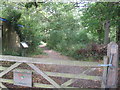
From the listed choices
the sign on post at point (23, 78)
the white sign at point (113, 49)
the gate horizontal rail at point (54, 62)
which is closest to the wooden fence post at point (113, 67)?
the white sign at point (113, 49)

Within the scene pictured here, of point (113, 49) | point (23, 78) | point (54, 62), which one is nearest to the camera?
point (113, 49)

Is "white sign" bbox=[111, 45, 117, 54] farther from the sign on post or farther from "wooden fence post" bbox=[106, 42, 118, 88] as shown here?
the sign on post

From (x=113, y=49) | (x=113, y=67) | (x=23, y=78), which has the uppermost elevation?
(x=113, y=49)

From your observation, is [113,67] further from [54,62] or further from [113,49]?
[54,62]

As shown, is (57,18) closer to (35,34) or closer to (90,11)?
(35,34)

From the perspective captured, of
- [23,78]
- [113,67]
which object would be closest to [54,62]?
[23,78]

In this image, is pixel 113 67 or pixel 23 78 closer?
pixel 113 67

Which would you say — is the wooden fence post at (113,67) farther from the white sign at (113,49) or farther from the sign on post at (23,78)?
the sign on post at (23,78)

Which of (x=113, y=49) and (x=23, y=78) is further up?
(x=113, y=49)

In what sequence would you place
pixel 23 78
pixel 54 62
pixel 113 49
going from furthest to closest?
pixel 23 78 → pixel 54 62 → pixel 113 49

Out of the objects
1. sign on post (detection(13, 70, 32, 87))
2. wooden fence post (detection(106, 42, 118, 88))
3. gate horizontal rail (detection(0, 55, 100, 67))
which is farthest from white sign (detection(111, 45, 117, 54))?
sign on post (detection(13, 70, 32, 87))

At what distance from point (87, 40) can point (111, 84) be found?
6379 mm

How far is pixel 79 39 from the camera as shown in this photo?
767cm

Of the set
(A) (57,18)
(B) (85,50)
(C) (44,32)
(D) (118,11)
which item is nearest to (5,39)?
(C) (44,32)
